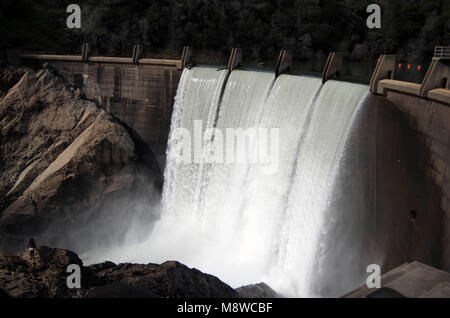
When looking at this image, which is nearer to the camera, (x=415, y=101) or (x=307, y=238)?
(x=415, y=101)

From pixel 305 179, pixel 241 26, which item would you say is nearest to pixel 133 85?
pixel 305 179

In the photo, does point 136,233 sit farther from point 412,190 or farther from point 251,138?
point 412,190

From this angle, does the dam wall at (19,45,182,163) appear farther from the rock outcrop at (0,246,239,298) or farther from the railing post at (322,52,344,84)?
the rock outcrop at (0,246,239,298)

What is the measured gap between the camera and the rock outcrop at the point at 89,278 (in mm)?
10898

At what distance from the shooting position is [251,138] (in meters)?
19.0

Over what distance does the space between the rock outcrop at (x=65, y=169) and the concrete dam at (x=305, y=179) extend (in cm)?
136

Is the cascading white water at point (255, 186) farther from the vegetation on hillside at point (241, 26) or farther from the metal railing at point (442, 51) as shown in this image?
the vegetation on hillside at point (241, 26)

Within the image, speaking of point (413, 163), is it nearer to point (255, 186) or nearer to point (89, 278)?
point (255, 186)

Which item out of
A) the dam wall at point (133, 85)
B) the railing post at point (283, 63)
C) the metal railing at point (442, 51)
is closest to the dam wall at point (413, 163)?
the metal railing at point (442, 51)

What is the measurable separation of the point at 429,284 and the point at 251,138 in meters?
11.4

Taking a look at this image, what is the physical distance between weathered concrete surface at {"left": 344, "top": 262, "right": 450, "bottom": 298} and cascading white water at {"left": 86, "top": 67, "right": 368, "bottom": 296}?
18.4ft

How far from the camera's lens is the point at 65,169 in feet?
74.3
